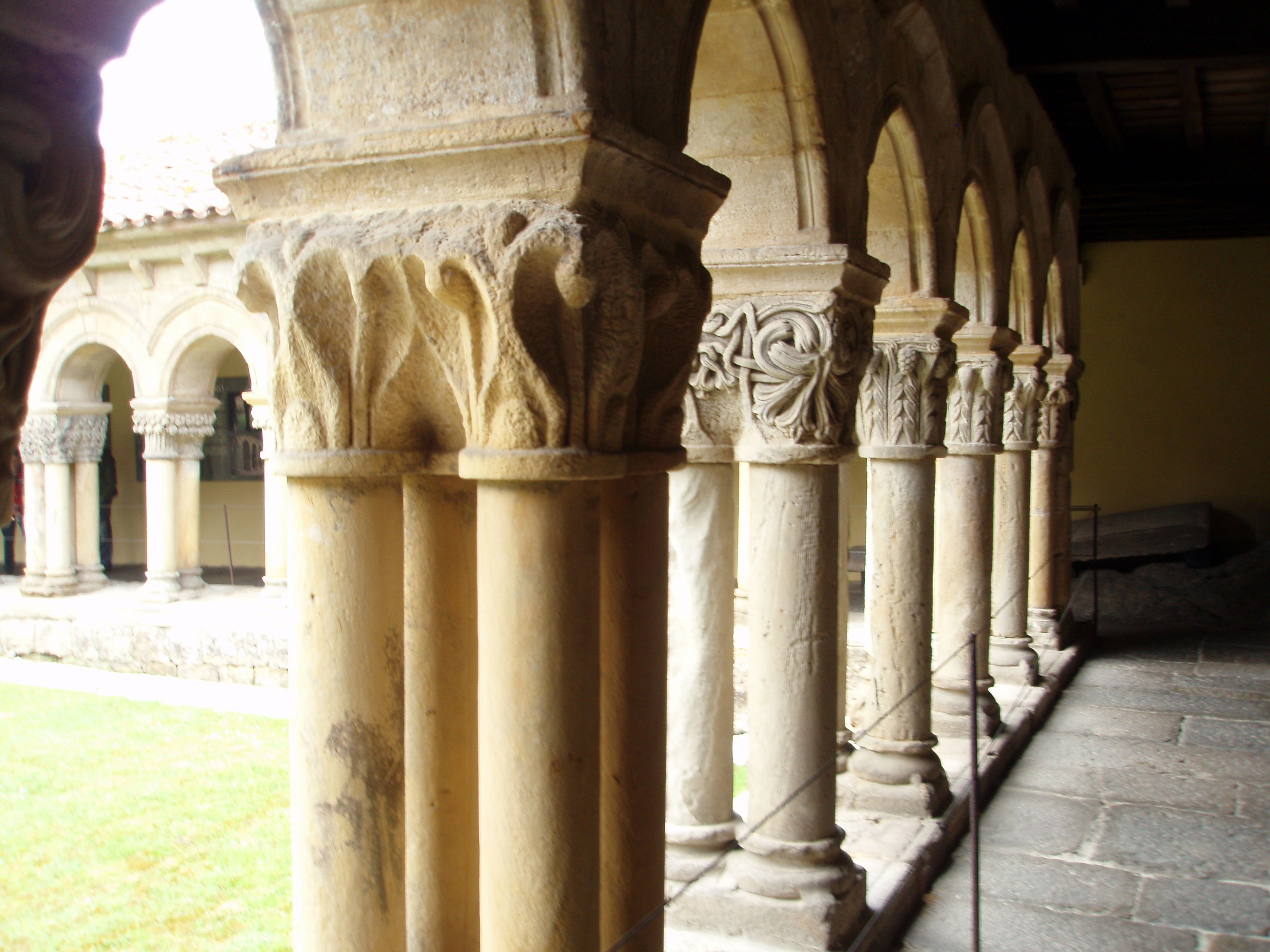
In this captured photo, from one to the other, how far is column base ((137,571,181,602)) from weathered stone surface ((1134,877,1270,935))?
28.2ft

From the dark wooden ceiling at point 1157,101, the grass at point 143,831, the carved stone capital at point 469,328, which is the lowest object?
the grass at point 143,831

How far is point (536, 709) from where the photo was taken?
5.97ft

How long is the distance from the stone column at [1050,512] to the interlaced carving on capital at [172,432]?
23.4 ft

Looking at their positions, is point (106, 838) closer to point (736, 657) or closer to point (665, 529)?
point (736, 657)

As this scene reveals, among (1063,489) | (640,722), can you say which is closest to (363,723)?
(640,722)

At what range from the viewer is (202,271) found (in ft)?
31.9

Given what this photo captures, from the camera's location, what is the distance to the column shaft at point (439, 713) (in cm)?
208

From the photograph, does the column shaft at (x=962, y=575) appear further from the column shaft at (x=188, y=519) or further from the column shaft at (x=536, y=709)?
the column shaft at (x=188, y=519)

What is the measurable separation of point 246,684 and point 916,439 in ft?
22.6

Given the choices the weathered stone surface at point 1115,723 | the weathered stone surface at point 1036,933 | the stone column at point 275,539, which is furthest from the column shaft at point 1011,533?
the stone column at point 275,539

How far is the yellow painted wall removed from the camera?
12.1 metres

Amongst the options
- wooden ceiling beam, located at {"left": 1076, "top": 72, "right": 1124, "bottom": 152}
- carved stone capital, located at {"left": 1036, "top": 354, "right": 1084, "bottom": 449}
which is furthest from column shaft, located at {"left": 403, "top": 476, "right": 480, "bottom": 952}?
carved stone capital, located at {"left": 1036, "top": 354, "right": 1084, "bottom": 449}

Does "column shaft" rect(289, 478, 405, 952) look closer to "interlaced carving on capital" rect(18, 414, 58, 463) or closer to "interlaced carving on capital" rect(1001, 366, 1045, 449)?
"interlaced carving on capital" rect(1001, 366, 1045, 449)

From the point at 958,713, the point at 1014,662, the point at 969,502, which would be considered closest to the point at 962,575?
the point at 969,502
